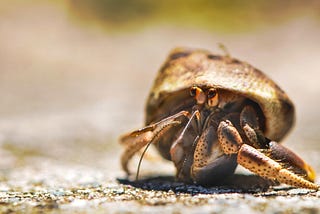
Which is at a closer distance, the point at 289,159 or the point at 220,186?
the point at 289,159

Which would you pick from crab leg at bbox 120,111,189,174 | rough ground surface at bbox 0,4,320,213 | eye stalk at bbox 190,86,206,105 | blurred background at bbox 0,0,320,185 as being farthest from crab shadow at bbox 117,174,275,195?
blurred background at bbox 0,0,320,185

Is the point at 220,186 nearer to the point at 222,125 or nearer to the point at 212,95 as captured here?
the point at 222,125

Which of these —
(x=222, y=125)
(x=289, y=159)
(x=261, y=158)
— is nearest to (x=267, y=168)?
(x=261, y=158)

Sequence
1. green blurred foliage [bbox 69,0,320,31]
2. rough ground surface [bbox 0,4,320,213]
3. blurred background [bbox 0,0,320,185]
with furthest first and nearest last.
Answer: green blurred foliage [bbox 69,0,320,31]
blurred background [bbox 0,0,320,185]
rough ground surface [bbox 0,4,320,213]

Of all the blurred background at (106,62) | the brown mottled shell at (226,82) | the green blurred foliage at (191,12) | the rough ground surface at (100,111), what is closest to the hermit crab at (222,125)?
the brown mottled shell at (226,82)

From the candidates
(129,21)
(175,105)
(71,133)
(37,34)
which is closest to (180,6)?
(129,21)

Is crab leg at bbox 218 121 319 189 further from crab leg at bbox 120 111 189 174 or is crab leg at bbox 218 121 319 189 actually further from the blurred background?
the blurred background
